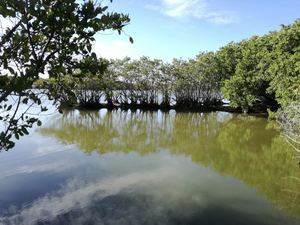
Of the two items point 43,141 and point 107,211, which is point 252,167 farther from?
point 43,141

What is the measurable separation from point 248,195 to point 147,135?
869 centimetres

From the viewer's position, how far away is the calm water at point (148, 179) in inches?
267

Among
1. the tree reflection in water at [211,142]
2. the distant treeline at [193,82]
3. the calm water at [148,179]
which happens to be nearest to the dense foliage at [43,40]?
the calm water at [148,179]

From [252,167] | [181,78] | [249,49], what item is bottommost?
[252,167]

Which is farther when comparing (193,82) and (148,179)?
(193,82)

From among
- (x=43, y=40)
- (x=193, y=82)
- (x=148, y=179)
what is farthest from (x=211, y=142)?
(x=193, y=82)

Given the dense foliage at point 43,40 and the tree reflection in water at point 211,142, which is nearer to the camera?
the dense foliage at point 43,40

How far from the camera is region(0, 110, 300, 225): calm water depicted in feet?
22.3

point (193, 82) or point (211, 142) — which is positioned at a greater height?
point (193, 82)

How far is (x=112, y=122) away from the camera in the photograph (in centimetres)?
2045

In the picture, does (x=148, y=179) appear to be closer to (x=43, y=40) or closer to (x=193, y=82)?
(x=43, y=40)

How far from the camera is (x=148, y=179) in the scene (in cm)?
917

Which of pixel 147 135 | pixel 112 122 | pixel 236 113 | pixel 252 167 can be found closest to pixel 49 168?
pixel 252 167

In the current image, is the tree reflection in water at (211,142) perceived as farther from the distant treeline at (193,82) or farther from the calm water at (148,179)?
the distant treeline at (193,82)
